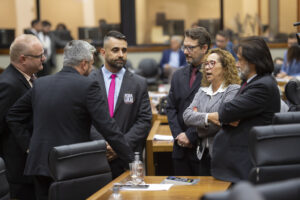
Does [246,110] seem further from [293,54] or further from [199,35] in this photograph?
[293,54]

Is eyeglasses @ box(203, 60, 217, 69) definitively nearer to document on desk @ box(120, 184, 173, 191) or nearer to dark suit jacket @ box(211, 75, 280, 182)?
dark suit jacket @ box(211, 75, 280, 182)

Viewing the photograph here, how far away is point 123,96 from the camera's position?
3904mm

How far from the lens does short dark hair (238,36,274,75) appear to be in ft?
10.3

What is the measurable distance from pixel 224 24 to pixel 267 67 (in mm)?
9534

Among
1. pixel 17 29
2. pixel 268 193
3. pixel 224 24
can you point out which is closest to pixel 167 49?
pixel 224 24

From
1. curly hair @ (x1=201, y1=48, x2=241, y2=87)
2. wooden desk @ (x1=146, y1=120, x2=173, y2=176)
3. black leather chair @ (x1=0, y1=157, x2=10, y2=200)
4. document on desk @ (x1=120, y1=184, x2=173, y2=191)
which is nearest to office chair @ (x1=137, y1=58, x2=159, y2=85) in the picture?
wooden desk @ (x1=146, y1=120, x2=173, y2=176)

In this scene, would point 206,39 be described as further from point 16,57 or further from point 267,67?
point 16,57

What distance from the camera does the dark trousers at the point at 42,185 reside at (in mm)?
3417

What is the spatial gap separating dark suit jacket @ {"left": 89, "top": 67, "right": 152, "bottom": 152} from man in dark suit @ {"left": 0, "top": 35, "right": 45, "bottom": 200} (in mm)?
489

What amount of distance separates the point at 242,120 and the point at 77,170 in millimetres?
1030

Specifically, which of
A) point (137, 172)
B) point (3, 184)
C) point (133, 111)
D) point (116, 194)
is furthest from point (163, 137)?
point (3, 184)

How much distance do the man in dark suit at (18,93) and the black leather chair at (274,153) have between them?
170 cm

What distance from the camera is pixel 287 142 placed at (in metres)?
2.82

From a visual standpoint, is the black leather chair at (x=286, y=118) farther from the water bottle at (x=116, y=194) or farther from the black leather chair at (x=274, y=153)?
the water bottle at (x=116, y=194)
